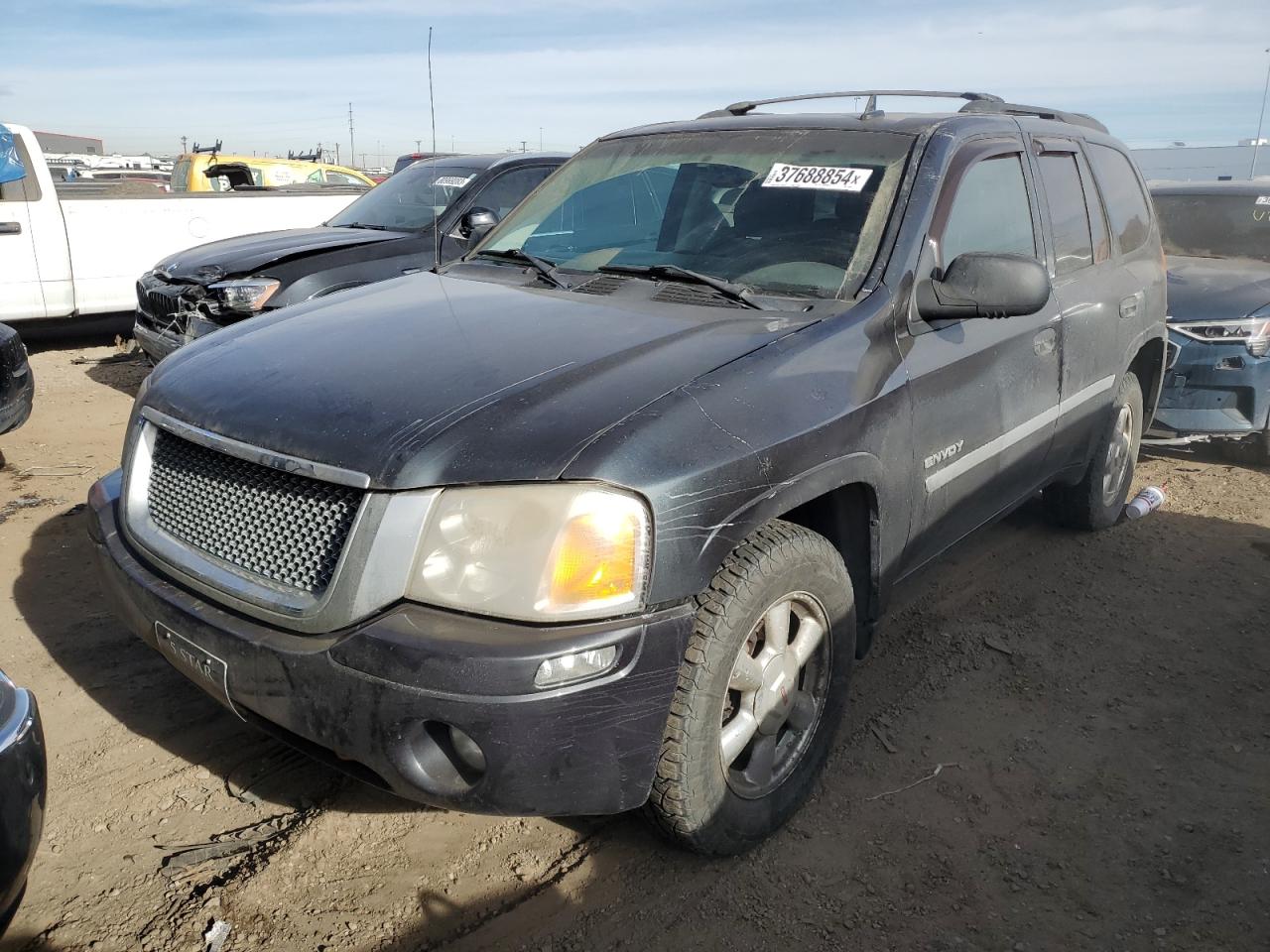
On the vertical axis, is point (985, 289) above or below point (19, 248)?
above

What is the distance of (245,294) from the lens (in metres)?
6.27

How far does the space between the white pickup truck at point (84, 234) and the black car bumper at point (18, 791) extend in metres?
7.49

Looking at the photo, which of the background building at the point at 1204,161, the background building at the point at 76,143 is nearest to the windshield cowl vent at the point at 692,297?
the background building at the point at 1204,161

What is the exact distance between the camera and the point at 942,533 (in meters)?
3.35

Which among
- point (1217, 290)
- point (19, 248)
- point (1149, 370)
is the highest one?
point (19, 248)

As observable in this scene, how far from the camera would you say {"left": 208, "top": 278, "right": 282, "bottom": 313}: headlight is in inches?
246

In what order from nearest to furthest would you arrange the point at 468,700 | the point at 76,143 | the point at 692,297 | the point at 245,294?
the point at 468,700, the point at 692,297, the point at 245,294, the point at 76,143

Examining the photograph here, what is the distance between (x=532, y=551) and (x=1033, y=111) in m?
3.23

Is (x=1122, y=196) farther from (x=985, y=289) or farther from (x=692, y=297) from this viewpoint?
(x=692, y=297)

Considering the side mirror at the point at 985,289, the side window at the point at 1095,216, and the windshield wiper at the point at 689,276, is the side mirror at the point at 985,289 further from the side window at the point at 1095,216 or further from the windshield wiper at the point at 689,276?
the side window at the point at 1095,216

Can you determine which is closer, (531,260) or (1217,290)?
(531,260)

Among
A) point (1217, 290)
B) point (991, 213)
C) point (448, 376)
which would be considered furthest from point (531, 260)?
point (1217, 290)

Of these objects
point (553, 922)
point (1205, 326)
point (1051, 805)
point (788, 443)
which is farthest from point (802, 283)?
point (1205, 326)

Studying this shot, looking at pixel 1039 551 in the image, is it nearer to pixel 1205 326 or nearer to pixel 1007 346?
pixel 1007 346
